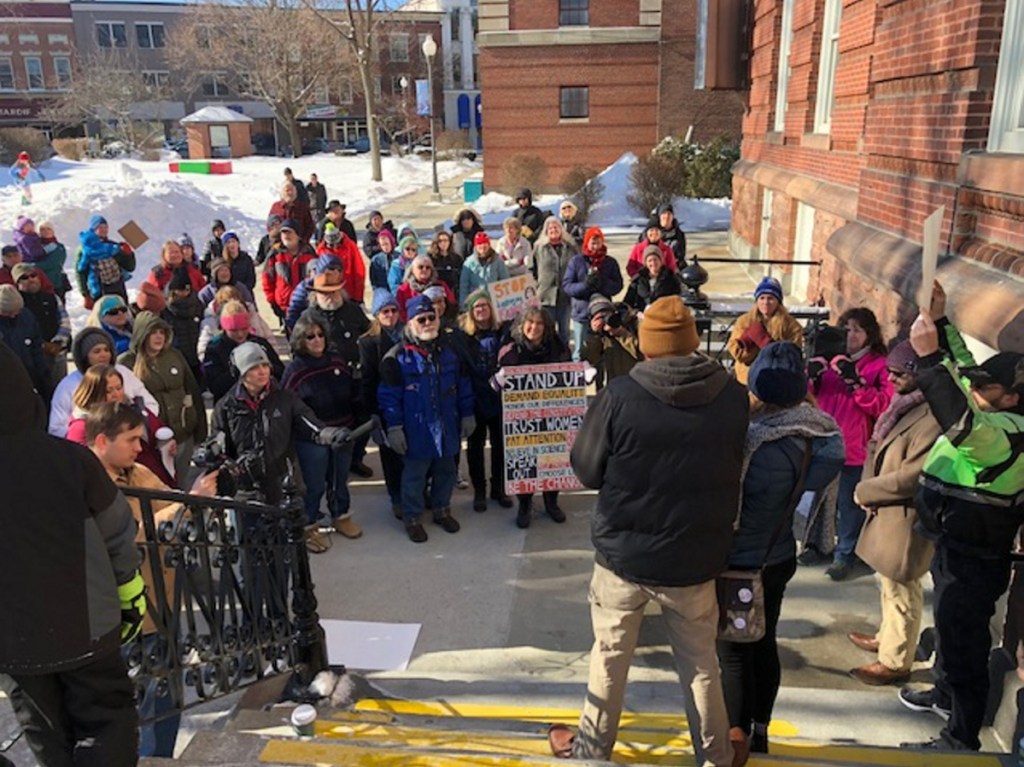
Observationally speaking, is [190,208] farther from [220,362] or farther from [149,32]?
[149,32]

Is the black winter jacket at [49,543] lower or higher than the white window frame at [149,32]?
lower

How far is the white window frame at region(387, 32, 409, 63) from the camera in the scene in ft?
229

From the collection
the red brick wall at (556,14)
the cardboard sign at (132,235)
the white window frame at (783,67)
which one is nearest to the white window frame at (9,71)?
the red brick wall at (556,14)

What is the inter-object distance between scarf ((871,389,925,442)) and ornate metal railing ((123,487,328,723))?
2.86 meters

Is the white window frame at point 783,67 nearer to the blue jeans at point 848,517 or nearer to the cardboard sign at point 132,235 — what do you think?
the blue jeans at point 848,517

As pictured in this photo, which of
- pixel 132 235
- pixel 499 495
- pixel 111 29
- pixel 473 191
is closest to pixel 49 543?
pixel 499 495

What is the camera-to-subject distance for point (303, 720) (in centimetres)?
346

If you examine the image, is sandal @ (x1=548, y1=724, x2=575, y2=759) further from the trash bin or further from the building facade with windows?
the building facade with windows

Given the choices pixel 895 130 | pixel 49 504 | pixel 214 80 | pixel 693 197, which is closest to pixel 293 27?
pixel 214 80

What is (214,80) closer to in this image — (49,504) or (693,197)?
(693,197)

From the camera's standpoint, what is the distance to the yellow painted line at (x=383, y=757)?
9.87 ft

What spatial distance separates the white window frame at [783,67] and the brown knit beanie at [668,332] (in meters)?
11.4

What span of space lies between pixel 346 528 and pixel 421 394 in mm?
1190

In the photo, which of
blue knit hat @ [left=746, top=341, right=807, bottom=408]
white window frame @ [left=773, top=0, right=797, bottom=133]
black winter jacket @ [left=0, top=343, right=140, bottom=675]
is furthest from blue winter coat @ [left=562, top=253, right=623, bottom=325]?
white window frame @ [left=773, top=0, right=797, bottom=133]
